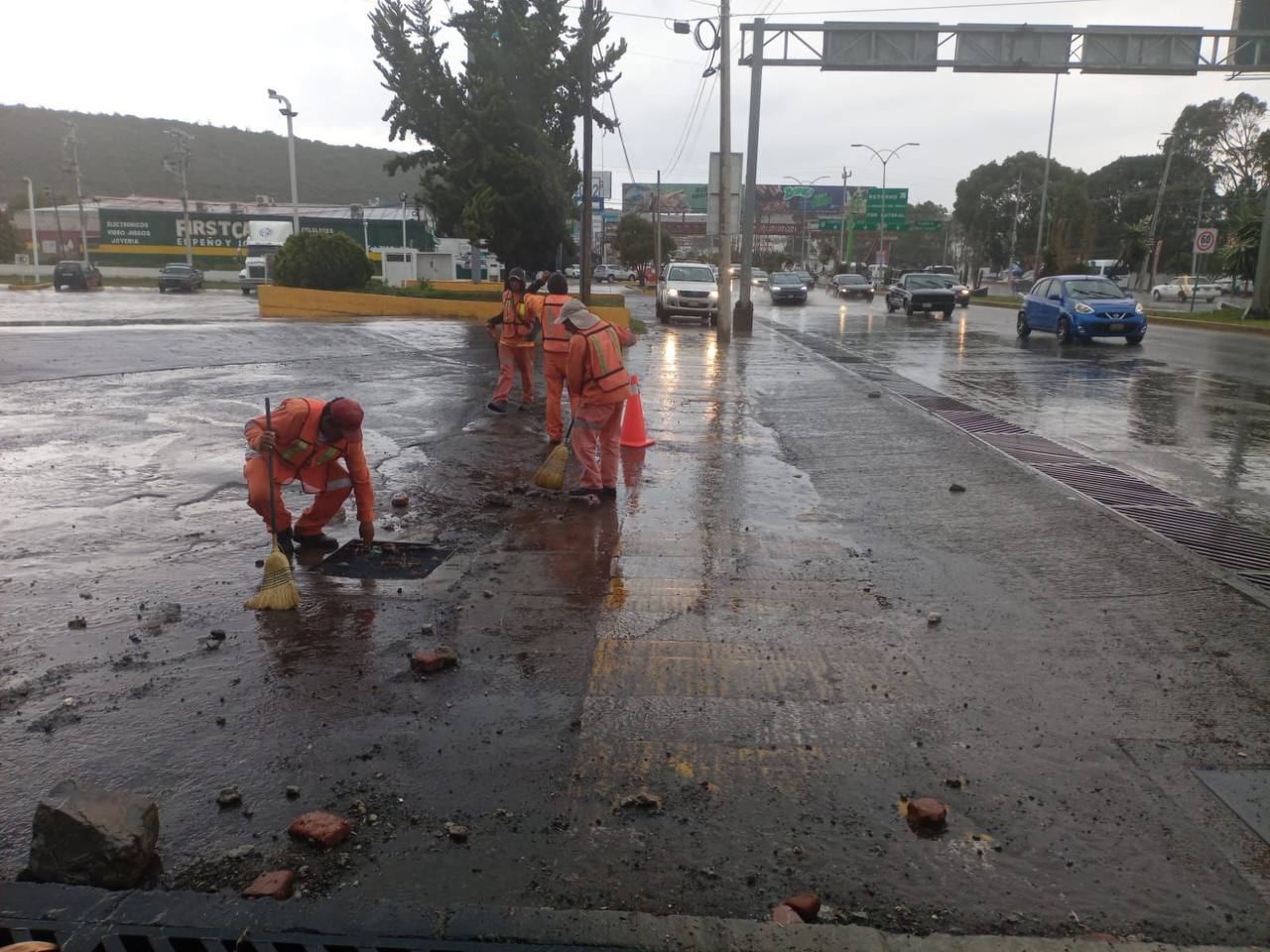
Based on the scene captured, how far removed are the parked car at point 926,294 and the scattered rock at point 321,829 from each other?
33.8 metres

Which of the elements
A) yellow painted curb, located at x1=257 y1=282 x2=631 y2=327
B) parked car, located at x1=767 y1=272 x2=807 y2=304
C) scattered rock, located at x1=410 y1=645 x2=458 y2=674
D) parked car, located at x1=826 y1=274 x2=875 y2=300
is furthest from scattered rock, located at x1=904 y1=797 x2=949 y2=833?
parked car, located at x1=826 y1=274 x2=875 y2=300

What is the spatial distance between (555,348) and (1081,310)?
54.4 ft

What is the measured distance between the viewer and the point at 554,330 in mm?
9609

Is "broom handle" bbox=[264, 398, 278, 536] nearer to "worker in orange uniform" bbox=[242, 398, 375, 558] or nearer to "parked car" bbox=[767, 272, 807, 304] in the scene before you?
"worker in orange uniform" bbox=[242, 398, 375, 558]

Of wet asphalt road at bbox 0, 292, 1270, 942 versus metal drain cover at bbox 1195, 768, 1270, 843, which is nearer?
wet asphalt road at bbox 0, 292, 1270, 942

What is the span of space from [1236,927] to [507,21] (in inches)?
1102

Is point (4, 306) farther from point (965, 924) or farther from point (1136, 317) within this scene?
point (965, 924)

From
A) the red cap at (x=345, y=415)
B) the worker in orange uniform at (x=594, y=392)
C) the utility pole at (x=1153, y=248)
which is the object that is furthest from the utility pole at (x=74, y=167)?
the utility pole at (x=1153, y=248)

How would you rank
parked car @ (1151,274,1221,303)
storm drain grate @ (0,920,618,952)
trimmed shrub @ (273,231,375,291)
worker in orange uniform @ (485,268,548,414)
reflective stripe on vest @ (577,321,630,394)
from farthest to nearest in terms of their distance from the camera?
1. parked car @ (1151,274,1221,303)
2. trimmed shrub @ (273,231,375,291)
3. worker in orange uniform @ (485,268,548,414)
4. reflective stripe on vest @ (577,321,630,394)
5. storm drain grate @ (0,920,618,952)

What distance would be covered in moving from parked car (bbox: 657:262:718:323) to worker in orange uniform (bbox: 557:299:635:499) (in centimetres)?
2138

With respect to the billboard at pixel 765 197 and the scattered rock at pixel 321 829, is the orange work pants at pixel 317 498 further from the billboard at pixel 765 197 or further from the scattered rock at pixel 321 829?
the billboard at pixel 765 197

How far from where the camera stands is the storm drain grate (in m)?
2.66

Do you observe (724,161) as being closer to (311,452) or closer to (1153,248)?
(311,452)

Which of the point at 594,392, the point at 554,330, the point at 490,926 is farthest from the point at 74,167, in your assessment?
the point at 490,926
